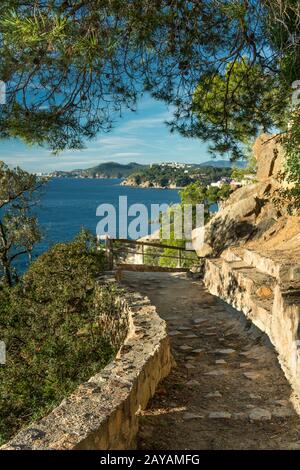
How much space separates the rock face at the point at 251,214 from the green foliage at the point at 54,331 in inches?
238

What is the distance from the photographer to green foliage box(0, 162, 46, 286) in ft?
56.1

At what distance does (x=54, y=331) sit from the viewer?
7828mm

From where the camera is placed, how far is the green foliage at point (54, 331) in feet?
21.3

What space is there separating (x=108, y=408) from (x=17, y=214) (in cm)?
1572

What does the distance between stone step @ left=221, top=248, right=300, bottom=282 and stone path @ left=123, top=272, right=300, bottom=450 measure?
36.7 inches

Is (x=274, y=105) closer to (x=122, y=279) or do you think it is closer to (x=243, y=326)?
(x=243, y=326)

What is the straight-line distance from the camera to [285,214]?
14.0m

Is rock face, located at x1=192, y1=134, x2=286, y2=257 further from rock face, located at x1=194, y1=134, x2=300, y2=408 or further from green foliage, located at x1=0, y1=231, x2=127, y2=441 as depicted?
green foliage, located at x1=0, y1=231, x2=127, y2=441

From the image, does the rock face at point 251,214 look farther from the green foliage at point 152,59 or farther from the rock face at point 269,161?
the green foliage at point 152,59

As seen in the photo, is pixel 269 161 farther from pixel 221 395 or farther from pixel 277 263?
pixel 221 395

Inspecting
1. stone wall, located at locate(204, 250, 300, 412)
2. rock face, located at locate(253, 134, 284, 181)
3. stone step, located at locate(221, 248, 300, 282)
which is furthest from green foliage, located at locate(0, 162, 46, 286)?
stone step, located at locate(221, 248, 300, 282)

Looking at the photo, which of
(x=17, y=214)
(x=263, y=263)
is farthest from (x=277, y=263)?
(x=17, y=214)

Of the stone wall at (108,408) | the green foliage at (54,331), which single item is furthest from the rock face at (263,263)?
the green foliage at (54,331)

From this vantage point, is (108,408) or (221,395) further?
(221,395)
